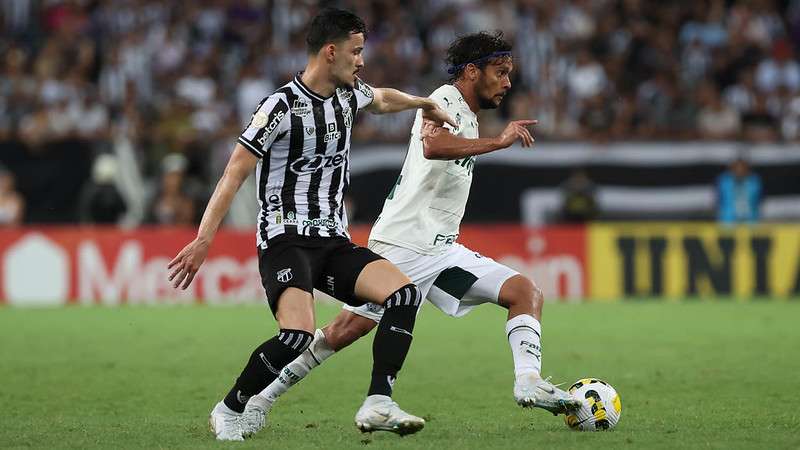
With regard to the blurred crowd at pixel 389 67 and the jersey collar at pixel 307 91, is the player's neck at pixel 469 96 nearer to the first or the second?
the jersey collar at pixel 307 91

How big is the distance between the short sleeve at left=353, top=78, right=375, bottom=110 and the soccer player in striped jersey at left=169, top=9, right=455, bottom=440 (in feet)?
0.20

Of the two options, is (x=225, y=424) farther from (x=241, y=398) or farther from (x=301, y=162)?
(x=301, y=162)

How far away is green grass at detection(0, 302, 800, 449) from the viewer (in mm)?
7441

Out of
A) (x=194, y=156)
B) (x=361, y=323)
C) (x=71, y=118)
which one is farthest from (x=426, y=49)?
(x=361, y=323)

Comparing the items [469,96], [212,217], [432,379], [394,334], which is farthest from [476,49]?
[432,379]

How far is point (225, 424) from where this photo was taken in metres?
7.30

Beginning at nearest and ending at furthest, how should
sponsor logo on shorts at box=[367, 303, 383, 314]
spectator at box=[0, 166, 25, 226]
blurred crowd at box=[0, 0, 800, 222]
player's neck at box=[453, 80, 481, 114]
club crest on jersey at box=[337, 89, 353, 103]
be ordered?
1. club crest on jersey at box=[337, 89, 353, 103]
2. sponsor logo on shorts at box=[367, 303, 383, 314]
3. player's neck at box=[453, 80, 481, 114]
4. spectator at box=[0, 166, 25, 226]
5. blurred crowd at box=[0, 0, 800, 222]

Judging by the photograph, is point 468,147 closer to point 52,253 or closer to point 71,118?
point 52,253

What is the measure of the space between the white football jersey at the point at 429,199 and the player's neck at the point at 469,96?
0.37 ft

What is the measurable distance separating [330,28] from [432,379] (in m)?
3.88

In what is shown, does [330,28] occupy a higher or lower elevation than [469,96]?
higher

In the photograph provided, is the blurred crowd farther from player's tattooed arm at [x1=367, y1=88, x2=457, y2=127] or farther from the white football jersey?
player's tattooed arm at [x1=367, y1=88, x2=457, y2=127]

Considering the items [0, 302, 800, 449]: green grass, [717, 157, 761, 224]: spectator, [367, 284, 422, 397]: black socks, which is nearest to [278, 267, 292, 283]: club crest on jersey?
[367, 284, 422, 397]: black socks

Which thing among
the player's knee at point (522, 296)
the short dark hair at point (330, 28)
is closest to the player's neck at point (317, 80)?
the short dark hair at point (330, 28)
